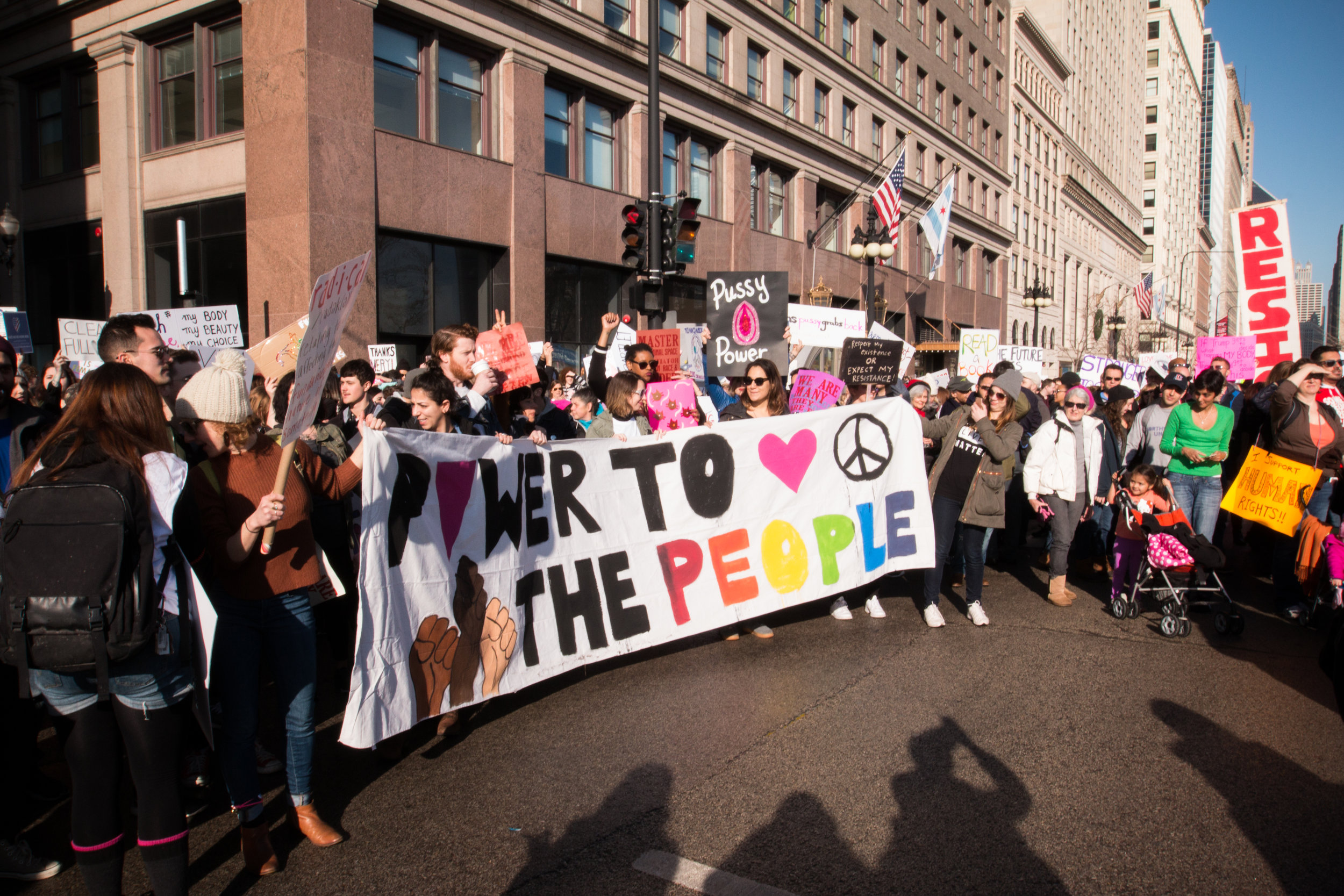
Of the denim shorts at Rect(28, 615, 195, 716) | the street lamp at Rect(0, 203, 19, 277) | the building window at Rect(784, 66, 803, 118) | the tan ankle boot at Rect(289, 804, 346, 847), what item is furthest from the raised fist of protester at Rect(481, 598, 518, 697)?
the building window at Rect(784, 66, 803, 118)

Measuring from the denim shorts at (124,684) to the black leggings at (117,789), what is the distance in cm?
3

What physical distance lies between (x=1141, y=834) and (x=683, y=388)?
13.4ft

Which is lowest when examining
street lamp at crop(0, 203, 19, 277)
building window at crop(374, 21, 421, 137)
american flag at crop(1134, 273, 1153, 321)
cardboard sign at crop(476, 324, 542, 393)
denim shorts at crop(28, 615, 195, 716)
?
denim shorts at crop(28, 615, 195, 716)

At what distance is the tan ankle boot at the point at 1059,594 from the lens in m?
7.30

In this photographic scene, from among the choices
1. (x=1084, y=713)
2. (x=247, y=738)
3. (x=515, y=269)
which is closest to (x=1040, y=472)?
(x=1084, y=713)

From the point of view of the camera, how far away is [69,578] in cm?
255

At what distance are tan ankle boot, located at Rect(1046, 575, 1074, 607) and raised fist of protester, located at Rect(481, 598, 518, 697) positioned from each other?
4791mm

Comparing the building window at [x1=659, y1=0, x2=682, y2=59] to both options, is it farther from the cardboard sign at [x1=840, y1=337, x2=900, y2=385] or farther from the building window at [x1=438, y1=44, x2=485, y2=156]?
the cardboard sign at [x1=840, y1=337, x2=900, y2=385]

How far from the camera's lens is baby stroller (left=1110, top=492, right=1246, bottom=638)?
6.32 metres

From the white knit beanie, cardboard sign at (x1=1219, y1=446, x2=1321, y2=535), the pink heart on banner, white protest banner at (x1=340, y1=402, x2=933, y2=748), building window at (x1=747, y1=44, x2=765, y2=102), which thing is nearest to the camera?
the white knit beanie

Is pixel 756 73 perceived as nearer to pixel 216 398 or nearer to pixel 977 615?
pixel 977 615

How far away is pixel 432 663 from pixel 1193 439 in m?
6.63

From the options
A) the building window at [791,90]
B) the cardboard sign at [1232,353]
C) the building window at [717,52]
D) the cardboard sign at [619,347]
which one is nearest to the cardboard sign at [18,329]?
the cardboard sign at [619,347]

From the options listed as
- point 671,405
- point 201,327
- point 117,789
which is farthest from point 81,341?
point 117,789
